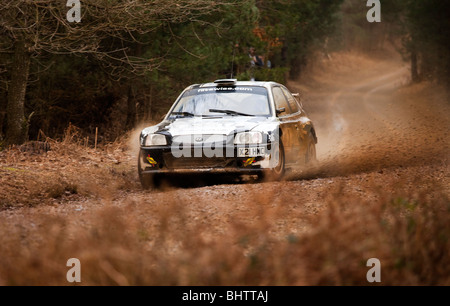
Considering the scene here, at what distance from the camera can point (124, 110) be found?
23781 mm

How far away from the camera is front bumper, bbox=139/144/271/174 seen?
9.16m

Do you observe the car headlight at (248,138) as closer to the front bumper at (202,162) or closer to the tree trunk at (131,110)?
the front bumper at (202,162)

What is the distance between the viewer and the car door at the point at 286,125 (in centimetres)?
1002

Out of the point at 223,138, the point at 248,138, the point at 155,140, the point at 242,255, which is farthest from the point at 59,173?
the point at 242,255

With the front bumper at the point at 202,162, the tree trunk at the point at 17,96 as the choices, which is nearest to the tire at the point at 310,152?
the front bumper at the point at 202,162

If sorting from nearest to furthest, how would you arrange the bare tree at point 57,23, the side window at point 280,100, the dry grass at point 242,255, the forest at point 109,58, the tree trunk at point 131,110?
the dry grass at point 242,255 < the side window at point 280,100 < the bare tree at point 57,23 < the forest at point 109,58 < the tree trunk at point 131,110

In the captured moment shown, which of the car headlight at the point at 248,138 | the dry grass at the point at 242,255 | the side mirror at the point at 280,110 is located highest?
the side mirror at the point at 280,110

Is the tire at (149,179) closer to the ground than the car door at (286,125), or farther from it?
closer to the ground

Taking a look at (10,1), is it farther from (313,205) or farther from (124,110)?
(124,110)

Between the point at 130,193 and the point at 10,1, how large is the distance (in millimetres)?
4944

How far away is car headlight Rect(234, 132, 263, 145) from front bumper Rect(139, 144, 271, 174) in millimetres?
84

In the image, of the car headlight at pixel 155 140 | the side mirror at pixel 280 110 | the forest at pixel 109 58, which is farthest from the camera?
the forest at pixel 109 58

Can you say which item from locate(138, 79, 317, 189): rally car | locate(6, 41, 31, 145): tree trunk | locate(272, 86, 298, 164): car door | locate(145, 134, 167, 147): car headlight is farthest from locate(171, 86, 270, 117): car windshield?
locate(6, 41, 31, 145): tree trunk
